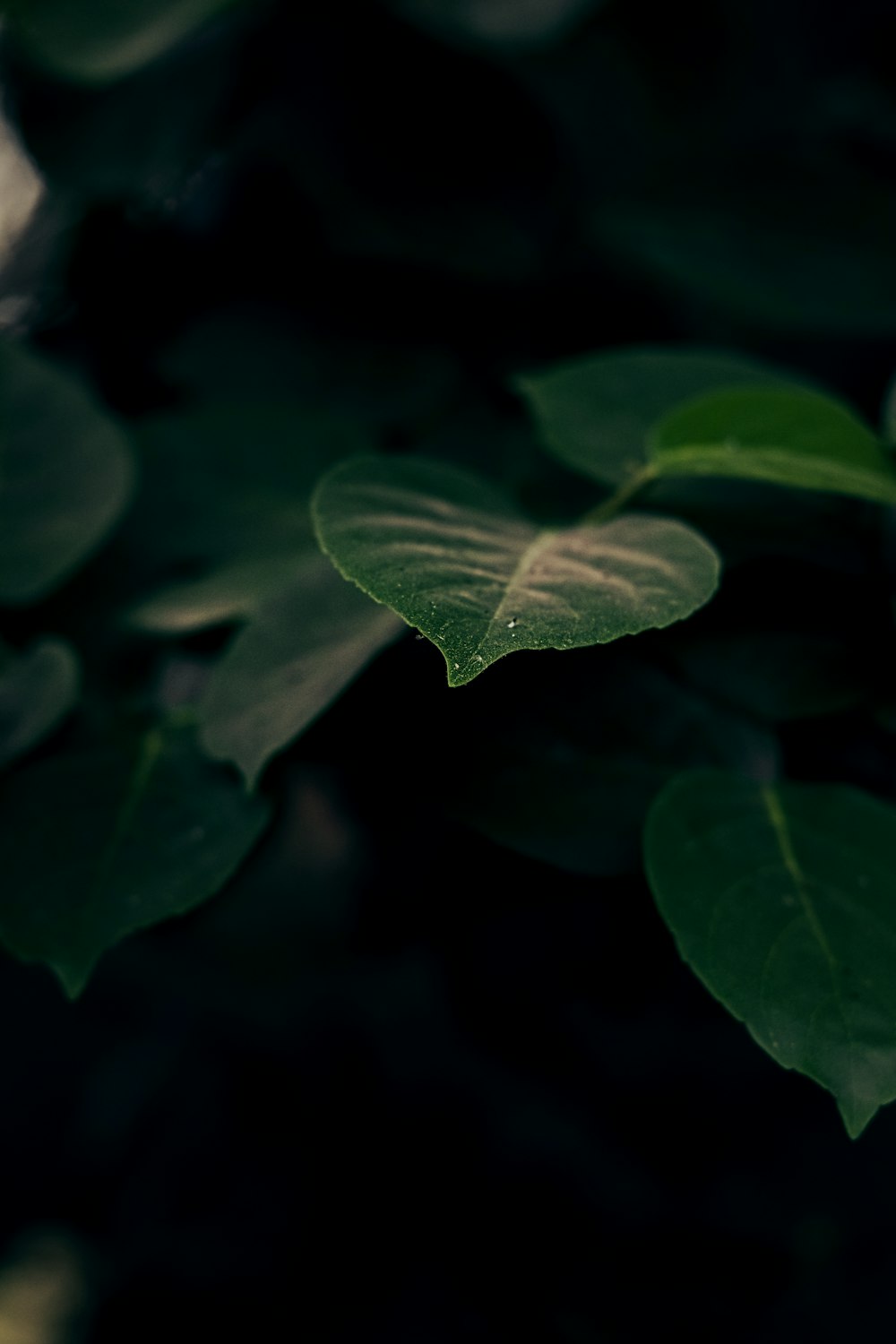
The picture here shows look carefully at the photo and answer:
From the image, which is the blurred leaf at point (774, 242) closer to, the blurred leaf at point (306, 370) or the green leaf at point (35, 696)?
the blurred leaf at point (306, 370)

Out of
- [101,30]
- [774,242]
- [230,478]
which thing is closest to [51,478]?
[230,478]

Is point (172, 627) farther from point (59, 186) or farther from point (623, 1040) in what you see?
point (623, 1040)

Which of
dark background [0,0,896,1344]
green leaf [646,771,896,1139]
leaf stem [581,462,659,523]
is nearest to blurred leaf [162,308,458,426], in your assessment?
dark background [0,0,896,1344]

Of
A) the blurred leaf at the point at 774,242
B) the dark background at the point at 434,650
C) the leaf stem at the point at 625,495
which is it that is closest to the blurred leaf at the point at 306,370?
the dark background at the point at 434,650

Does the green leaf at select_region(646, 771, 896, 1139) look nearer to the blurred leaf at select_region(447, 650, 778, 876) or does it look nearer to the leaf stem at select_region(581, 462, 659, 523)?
the blurred leaf at select_region(447, 650, 778, 876)

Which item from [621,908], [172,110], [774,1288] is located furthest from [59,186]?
[774,1288]

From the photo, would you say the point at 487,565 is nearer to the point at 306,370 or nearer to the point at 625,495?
the point at 625,495
